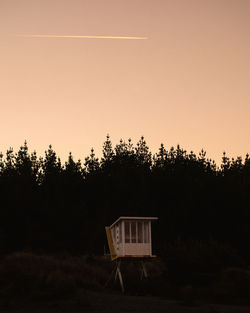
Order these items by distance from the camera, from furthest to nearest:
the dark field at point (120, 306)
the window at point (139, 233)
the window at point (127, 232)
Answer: the window at point (139, 233), the window at point (127, 232), the dark field at point (120, 306)

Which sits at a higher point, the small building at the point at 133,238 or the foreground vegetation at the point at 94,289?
the small building at the point at 133,238

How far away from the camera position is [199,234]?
63250 millimetres

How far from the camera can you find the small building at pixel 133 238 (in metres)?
31.6

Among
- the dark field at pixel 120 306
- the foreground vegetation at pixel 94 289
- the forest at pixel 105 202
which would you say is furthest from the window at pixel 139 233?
the forest at pixel 105 202

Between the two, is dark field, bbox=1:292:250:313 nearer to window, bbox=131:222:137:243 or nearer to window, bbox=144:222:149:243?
window, bbox=131:222:137:243

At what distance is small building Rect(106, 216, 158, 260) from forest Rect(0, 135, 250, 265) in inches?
900

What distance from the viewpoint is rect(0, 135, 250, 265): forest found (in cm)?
6053

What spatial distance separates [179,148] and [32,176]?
106ft

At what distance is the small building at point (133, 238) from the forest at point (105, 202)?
22871 mm

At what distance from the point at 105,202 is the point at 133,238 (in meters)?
35.1

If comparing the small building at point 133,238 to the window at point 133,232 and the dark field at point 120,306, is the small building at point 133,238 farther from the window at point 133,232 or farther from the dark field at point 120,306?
the dark field at point 120,306

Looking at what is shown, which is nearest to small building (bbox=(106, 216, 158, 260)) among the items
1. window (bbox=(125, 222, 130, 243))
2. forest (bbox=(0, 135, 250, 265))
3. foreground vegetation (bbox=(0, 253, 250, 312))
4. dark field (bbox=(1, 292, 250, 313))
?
window (bbox=(125, 222, 130, 243))

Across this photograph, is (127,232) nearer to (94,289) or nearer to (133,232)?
(133,232)

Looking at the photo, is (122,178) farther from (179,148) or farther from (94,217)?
(179,148)
